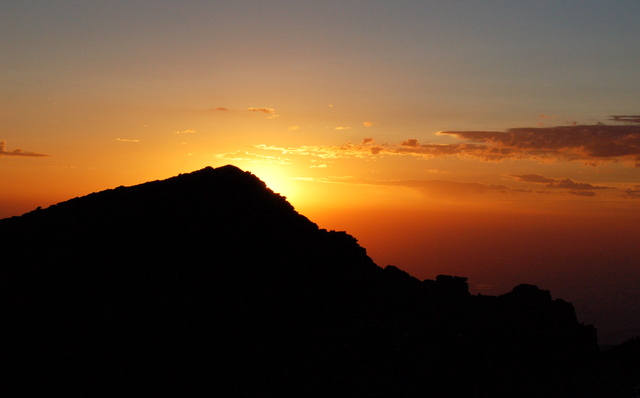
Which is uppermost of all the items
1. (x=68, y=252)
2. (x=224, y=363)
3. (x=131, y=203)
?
(x=131, y=203)

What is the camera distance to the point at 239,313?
1310 inches

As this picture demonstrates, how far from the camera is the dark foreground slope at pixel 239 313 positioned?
2869 cm

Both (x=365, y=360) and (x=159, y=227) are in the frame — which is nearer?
(x=365, y=360)

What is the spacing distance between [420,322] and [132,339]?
18163 millimetres

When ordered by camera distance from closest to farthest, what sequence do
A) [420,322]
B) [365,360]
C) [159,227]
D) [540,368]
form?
[365,360] < [540,368] < [420,322] < [159,227]

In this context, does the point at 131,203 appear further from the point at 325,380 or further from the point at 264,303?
the point at 325,380

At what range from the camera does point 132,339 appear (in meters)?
29.7

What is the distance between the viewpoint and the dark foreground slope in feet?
94.1

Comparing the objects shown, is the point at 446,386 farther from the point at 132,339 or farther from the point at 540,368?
the point at 132,339

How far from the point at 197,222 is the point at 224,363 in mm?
13186

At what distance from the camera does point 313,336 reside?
108ft

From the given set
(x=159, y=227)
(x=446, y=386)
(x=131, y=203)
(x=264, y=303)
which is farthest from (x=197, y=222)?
(x=446, y=386)

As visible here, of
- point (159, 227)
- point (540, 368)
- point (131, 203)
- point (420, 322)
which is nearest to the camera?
point (540, 368)

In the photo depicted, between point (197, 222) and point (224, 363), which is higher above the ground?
point (197, 222)
